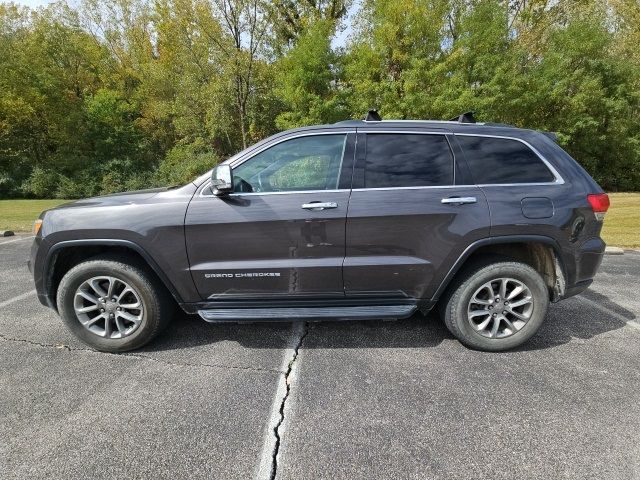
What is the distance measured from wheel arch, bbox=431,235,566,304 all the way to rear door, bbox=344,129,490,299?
62 mm

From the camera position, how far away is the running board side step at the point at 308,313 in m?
2.90

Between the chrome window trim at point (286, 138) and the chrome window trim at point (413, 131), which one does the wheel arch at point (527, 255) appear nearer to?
the chrome window trim at point (413, 131)

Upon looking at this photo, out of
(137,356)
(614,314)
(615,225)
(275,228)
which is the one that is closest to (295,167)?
(275,228)

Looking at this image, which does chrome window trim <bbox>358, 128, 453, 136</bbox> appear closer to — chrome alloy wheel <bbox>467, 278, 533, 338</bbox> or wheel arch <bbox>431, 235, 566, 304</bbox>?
wheel arch <bbox>431, 235, 566, 304</bbox>

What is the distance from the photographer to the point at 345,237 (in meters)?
2.83

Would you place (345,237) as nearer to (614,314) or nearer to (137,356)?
(137,356)

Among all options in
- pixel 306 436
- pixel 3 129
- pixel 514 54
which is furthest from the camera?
pixel 3 129

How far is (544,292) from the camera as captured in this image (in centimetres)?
297

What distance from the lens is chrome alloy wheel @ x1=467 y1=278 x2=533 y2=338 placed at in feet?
9.86

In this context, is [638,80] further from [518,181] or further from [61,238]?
[61,238]

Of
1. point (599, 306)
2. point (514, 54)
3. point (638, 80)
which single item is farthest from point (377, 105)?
point (638, 80)

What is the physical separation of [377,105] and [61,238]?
16.0 metres

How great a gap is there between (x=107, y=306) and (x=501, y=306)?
11.1 ft

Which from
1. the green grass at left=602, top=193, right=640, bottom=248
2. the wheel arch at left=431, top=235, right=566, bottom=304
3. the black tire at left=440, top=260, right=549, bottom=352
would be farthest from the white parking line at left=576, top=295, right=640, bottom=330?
the green grass at left=602, top=193, right=640, bottom=248
